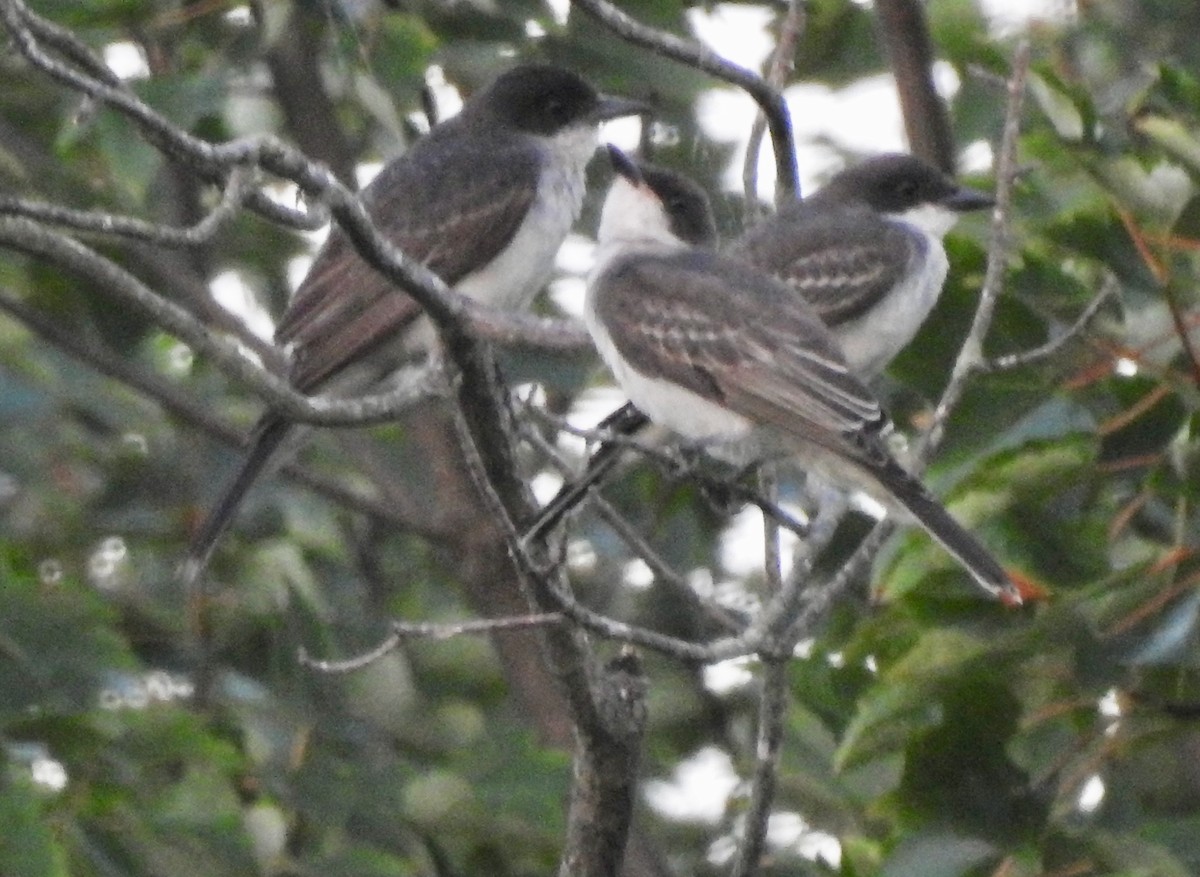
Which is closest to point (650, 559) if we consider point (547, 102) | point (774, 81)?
point (774, 81)

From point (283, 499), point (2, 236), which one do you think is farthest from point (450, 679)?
point (2, 236)

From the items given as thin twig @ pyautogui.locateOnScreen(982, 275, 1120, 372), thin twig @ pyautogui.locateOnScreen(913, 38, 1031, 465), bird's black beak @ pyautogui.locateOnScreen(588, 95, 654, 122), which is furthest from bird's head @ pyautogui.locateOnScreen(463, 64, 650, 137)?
thin twig @ pyautogui.locateOnScreen(982, 275, 1120, 372)

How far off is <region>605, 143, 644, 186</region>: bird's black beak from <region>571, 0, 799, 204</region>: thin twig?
0.38 meters

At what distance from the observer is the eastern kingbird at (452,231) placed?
650cm

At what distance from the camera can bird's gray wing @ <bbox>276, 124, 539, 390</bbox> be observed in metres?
6.52

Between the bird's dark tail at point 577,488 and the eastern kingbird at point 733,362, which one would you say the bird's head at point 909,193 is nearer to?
the eastern kingbird at point 733,362

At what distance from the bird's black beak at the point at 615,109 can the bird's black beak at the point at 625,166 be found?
82 centimetres

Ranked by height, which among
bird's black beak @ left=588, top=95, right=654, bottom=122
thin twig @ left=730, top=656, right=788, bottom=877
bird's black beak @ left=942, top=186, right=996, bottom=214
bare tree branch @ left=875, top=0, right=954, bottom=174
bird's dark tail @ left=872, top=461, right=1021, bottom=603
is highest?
bird's black beak @ left=588, top=95, right=654, bottom=122

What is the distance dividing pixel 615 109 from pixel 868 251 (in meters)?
0.97

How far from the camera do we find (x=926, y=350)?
5402 millimetres

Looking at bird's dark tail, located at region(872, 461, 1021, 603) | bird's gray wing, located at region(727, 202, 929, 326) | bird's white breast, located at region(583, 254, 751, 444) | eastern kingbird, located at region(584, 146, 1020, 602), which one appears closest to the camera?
bird's dark tail, located at region(872, 461, 1021, 603)

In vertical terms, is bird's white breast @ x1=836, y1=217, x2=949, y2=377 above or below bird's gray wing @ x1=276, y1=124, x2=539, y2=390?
below

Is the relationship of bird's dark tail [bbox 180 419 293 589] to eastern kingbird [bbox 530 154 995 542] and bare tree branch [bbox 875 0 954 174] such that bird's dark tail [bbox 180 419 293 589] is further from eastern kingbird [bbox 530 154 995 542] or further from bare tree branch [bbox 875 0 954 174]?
bare tree branch [bbox 875 0 954 174]

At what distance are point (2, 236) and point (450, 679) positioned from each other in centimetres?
418
